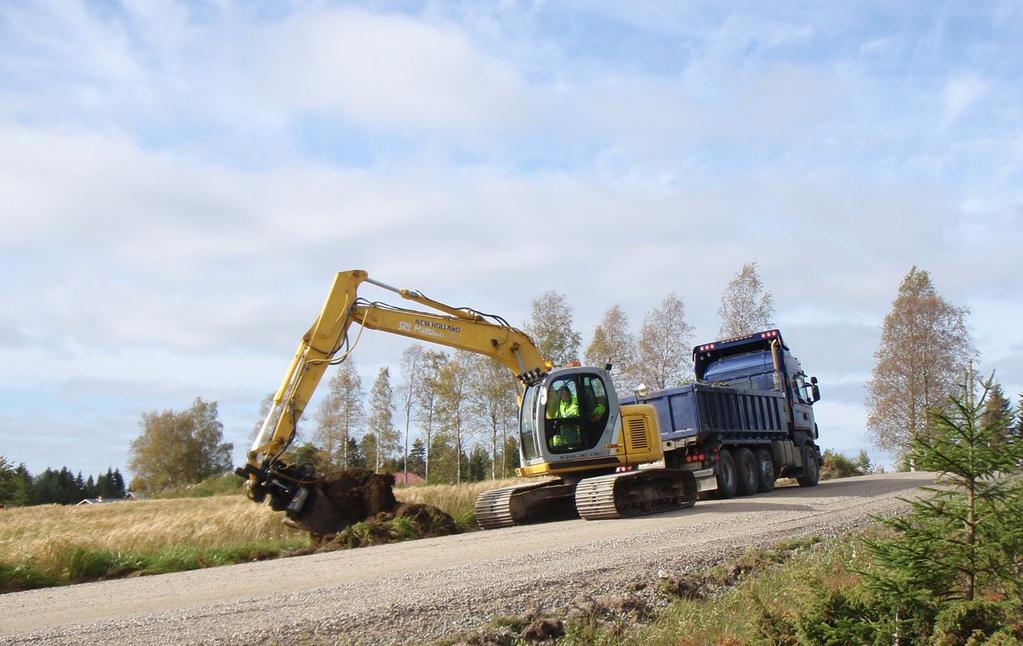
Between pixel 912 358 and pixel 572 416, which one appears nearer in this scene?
pixel 572 416

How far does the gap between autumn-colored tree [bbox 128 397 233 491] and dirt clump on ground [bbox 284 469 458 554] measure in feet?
193

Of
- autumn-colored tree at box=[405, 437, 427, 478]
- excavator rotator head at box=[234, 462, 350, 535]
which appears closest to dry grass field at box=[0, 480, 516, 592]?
excavator rotator head at box=[234, 462, 350, 535]

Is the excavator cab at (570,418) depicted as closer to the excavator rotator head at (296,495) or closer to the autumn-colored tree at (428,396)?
the excavator rotator head at (296,495)

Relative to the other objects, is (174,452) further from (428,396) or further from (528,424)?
(528,424)

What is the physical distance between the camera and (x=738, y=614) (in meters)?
7.20

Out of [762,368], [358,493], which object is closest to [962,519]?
[358,493]

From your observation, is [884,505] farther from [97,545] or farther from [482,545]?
[97,545]

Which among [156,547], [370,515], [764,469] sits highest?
[764,469]

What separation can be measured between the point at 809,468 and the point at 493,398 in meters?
22.0

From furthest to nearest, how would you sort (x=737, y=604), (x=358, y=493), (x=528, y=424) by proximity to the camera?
(x=528, y=424)
(x=358, y=493)
(x=737, y=604)

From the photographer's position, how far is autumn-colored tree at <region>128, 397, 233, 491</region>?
232 ft

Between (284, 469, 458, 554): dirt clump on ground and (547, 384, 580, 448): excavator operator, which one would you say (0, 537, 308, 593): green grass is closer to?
(284, 469, 458, 554): dirt clump on ground

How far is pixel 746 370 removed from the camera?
78.2ft

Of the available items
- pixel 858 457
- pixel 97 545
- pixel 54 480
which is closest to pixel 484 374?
pixel 858 457
